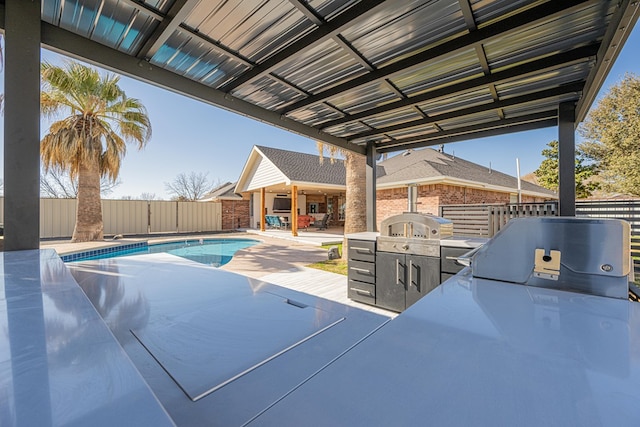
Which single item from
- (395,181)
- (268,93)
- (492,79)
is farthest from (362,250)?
(395,181)

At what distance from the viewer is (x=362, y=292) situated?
4.34 m

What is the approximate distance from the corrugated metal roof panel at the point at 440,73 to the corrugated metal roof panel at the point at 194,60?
6.02 ft

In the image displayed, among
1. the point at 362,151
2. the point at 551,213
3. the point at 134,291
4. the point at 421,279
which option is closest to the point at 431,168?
the point at 551,213

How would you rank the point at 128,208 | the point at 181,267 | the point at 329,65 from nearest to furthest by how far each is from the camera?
the point at 329,65 < the point at 181,267 < the point at 128,208

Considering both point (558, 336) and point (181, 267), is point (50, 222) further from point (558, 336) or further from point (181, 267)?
point (558, 336)

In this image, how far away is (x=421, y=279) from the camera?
3670mm

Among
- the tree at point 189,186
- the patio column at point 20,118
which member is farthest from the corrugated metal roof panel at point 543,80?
the tree at point 189,186

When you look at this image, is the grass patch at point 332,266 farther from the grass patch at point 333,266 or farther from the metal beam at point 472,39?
the metal beam at point 472,39

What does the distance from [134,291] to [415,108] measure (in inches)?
156

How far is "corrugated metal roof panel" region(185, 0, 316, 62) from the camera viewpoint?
2105 millimetres

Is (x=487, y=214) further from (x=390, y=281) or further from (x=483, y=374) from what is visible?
(x=483, y=374)

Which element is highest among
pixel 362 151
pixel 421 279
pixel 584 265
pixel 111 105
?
pixel 111 105

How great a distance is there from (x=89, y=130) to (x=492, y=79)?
38.2 ft

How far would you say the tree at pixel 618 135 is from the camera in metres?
11.8
